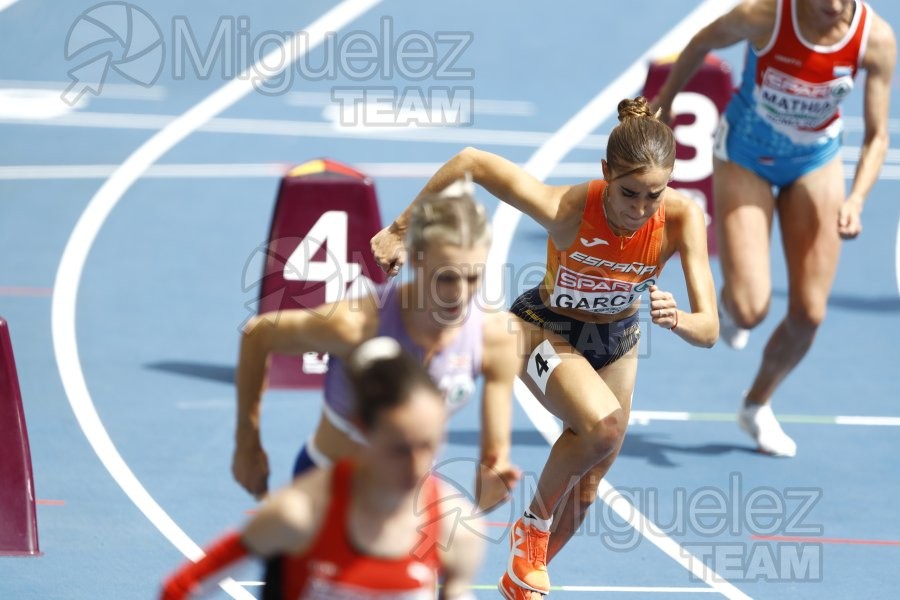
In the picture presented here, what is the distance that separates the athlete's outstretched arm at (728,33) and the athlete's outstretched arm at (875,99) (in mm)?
533

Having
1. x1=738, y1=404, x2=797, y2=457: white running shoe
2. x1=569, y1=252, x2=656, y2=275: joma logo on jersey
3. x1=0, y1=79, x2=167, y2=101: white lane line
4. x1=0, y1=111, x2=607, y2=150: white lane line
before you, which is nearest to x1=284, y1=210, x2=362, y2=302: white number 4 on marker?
x1=738, y1=404, x2=797, y2=457: white running shoe

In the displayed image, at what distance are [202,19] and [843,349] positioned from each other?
8.95 m

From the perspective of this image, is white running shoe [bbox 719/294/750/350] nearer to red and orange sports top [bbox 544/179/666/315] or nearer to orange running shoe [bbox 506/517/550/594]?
red and orange sports top [bbox 544/179/666/315]

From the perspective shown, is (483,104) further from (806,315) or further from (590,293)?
(590,293)

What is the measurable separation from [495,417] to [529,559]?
1.81 m

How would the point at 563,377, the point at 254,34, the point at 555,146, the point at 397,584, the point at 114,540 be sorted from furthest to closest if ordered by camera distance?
the point at 254,34
the point at 555,146
the point at 114,540
the point at 563,377
the point at 397,584

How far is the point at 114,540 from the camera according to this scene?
6.73 metres

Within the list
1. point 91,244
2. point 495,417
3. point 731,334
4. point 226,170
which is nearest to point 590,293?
point 495,417

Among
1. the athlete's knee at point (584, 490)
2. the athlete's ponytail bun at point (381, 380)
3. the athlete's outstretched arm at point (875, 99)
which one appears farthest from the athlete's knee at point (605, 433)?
the athlete's outstretched arm at point (875, 99)

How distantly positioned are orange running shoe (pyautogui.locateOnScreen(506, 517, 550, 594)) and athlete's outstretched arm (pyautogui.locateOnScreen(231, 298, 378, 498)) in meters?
1.81

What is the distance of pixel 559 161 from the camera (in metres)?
13.0

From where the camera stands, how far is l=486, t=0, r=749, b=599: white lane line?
22.3 feet

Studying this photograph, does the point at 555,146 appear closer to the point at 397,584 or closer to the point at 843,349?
the point at 843,349

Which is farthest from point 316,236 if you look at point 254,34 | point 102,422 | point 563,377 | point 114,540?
point 254,34
